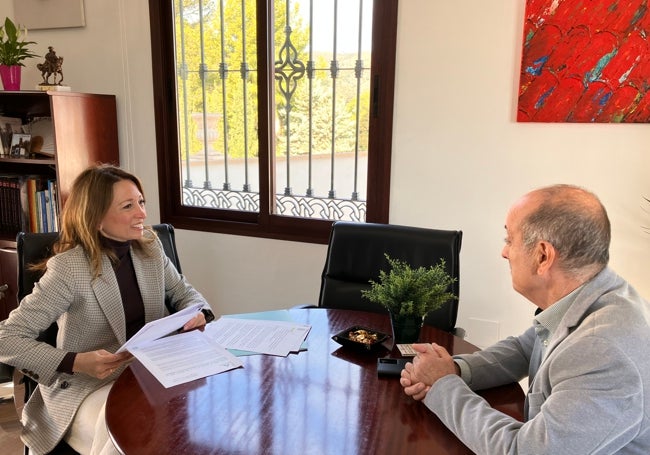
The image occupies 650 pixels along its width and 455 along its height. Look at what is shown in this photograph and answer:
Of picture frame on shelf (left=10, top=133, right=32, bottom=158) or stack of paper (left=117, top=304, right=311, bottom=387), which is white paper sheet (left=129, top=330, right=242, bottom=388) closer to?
stack of paper (left=117, top=304, right=311, bottom=387)

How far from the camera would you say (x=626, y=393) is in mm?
826

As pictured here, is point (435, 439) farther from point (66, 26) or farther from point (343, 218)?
point (66, 26)

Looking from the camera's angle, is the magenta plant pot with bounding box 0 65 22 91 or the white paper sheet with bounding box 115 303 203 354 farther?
the magenta plant pot with bounding box 0 65 22 91

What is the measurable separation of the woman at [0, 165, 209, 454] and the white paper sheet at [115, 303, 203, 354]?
81 millimetres

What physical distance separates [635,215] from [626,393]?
1622mm

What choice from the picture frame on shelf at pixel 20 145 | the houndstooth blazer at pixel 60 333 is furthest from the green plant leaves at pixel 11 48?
the houndstooth blazer at pixel 60 333

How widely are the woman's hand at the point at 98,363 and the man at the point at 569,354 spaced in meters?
0.80

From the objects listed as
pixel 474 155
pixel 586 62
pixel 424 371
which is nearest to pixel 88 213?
pixel 424 371

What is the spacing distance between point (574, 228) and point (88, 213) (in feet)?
4.58

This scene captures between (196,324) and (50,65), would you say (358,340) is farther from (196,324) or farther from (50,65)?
(50,65)

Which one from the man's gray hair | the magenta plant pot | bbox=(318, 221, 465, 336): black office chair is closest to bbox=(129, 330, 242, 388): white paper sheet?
bbox=(318, 221, 465, 336): black office chair

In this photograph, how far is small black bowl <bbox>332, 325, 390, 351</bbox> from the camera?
1.43 metres

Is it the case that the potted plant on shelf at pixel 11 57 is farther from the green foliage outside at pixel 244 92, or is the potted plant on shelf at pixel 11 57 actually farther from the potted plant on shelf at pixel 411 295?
the potted plant on shelf at pixel 411 295

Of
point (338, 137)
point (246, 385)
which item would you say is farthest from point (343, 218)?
point (246, 385)
